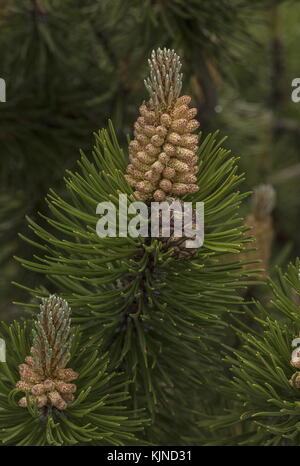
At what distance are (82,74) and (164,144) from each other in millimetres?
556

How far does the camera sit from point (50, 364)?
668 mm

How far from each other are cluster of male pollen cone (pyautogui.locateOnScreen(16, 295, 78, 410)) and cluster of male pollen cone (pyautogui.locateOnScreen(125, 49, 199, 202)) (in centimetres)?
14

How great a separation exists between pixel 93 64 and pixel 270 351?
2.20 feet

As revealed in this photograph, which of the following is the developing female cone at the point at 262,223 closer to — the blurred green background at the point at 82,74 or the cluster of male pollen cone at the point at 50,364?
the blurred green background at the point at 82,74

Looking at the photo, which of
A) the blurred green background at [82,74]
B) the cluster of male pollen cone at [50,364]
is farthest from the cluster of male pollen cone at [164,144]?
the blurred green background at [82,74]

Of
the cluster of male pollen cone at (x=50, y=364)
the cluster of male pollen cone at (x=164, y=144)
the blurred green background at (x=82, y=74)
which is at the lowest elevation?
the cluster of male pollen cone at (x=50, y=364)

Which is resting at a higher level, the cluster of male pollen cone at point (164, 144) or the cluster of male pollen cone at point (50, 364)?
the cluster of male pollen cone at point (164, 144)

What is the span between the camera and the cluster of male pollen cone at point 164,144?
65cm

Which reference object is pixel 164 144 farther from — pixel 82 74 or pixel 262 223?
pixel 82 74

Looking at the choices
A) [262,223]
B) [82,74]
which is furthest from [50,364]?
[82,74]

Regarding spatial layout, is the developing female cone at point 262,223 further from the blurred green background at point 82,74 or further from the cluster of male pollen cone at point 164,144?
the cluster of male pollen cone at point 164,144

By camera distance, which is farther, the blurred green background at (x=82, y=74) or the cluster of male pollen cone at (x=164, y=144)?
the blurred green background at (x=82, y=74)

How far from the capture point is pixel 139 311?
0.72 m

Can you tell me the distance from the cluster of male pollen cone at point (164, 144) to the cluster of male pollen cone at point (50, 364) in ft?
0.45
